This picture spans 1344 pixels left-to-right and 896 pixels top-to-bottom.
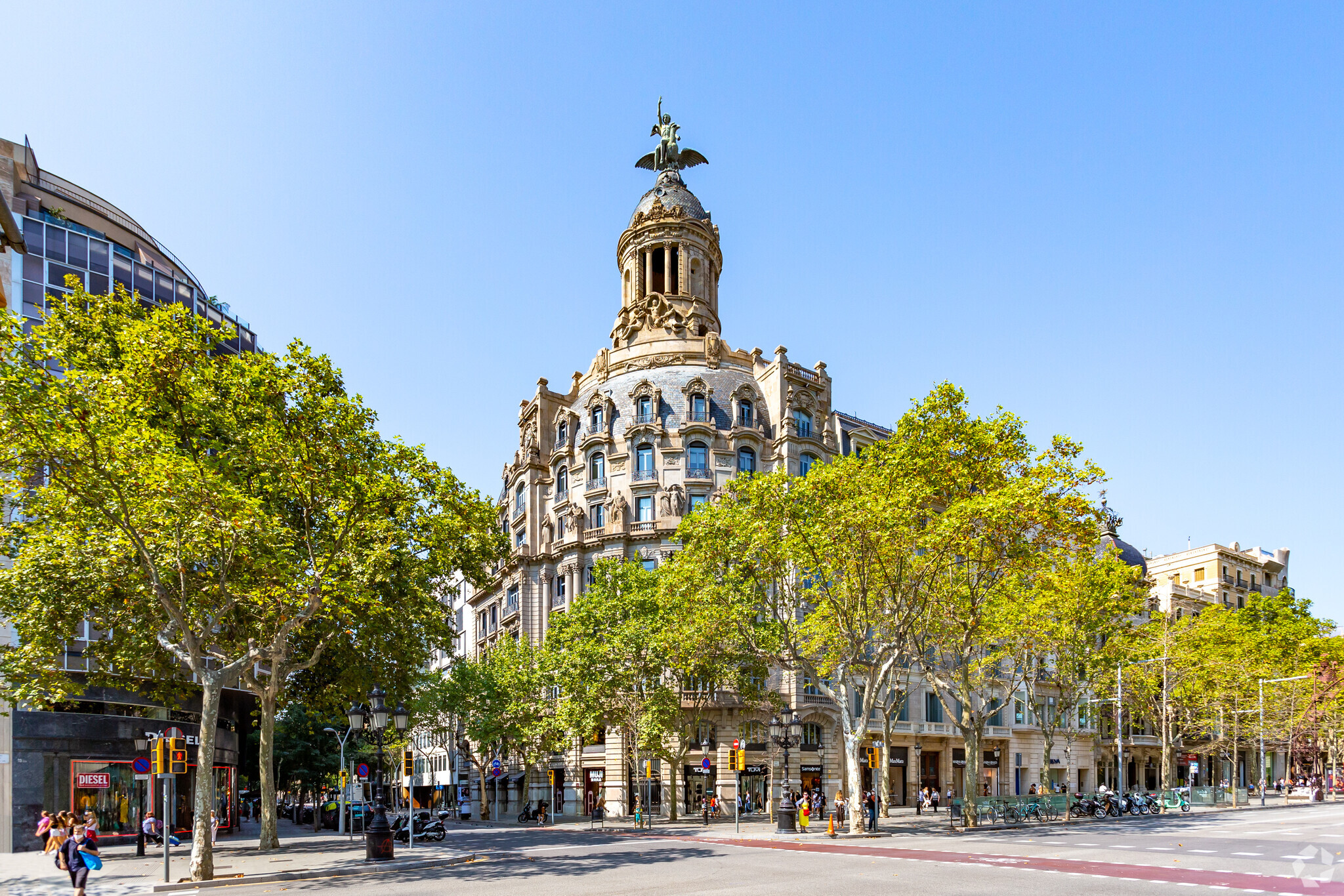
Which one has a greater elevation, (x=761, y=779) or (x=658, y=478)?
(x=658, y=478)

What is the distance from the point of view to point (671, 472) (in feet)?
196

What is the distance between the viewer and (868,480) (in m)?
34.4

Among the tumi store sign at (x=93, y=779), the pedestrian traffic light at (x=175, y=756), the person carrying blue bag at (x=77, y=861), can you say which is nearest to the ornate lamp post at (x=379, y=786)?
the pedestrian traffic light at (x=175, y=756)

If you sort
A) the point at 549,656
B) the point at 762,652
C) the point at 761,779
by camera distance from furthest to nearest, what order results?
the point at 761,779
the point at 549,656
the point at 762,652

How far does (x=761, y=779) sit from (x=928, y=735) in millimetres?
12027

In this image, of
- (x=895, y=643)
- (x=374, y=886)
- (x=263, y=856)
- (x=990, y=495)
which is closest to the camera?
(x=374, y=886)

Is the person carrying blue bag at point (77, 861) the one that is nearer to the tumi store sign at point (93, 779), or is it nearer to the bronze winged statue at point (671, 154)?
the tumi store sign at point (93, 779)

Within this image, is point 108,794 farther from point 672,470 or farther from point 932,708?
point 932,708

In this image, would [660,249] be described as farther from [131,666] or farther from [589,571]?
[131,666]

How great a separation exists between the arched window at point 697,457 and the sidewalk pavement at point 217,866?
→ 99.6 ft

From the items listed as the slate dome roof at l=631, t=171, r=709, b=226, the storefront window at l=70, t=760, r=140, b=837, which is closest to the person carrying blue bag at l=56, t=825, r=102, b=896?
the storefront window at l=70, t=760, r=140, b=837

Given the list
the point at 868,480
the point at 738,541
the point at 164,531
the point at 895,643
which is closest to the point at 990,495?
the point at 868,480

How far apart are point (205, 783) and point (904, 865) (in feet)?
54.6

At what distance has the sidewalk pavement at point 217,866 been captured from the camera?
22250 mm
